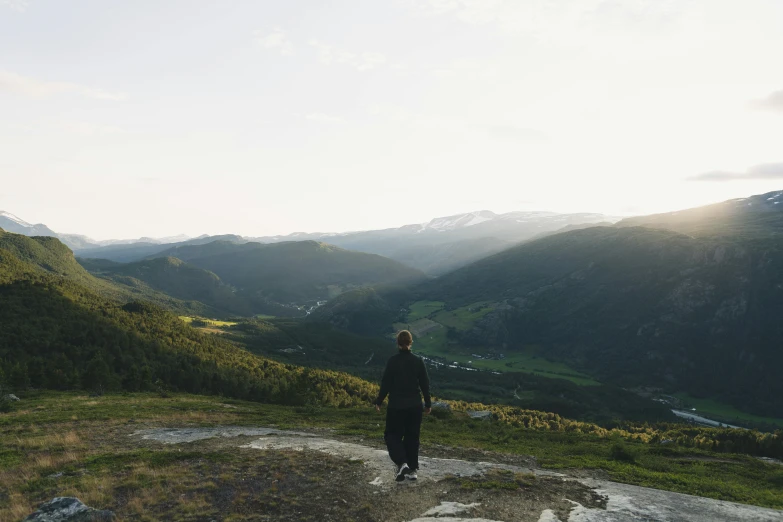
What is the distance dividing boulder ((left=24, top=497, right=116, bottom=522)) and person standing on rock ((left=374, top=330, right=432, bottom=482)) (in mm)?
9538

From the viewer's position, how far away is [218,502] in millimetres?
14672

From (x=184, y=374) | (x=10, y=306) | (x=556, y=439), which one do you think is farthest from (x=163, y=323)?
(x=556, y=439)

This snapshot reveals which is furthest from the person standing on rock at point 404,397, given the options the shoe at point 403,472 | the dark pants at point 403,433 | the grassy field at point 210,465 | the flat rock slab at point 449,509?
the grassy field at point 210,465

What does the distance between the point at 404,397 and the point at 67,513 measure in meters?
11.3

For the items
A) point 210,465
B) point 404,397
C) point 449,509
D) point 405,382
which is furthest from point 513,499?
point 210,465

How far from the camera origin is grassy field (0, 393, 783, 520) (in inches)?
589

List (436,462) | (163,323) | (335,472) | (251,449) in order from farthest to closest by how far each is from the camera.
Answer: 1. (163,323)
2. (251,449)
3. (436,462)
4. (335,472)

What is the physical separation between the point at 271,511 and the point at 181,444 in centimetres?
1376

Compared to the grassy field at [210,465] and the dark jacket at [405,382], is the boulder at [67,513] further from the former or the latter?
the dark jacket at [405,382]

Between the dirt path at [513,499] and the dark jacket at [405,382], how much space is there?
130 inches

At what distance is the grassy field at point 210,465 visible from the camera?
1496cm

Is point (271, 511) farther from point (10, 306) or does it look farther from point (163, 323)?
point (163, 323)

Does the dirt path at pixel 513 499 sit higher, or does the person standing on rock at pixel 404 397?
the person standing on rock at pixel 404 397

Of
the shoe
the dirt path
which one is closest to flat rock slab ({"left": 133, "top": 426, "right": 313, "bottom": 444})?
the dirt path
